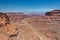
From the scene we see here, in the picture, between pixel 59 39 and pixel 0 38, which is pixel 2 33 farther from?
pixel 59 39

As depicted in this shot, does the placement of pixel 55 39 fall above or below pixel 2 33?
below

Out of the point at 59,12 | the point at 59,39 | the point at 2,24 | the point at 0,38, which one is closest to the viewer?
the point at 0,38

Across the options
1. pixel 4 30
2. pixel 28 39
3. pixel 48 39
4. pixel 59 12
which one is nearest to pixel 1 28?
pixel 4 30

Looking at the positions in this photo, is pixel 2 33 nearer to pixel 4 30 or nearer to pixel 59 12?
pixel 4 30

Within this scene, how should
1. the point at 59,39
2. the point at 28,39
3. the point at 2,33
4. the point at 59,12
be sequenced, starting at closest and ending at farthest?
the point at 2,33 < the point at 28,39 < the point at 59,39 < the point at 59,12

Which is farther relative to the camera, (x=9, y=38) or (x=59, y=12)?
(x=59, y=12)

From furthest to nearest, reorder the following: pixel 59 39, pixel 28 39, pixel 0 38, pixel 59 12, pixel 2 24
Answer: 1. pixel 59 12
2. pixel 59 39
3. pixel 28 39
4. pixel 2 24
5. pixel 0 38

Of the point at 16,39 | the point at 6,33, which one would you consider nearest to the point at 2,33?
the point at 6,33

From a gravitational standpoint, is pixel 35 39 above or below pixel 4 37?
below

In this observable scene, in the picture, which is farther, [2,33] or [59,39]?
[59,39]
